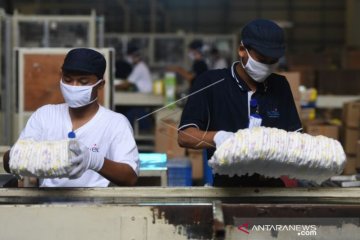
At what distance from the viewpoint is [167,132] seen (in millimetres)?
7113

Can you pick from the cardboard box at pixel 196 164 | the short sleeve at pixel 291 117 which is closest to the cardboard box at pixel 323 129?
the cardboard box at pixel 196 164

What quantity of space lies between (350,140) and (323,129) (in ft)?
0.97

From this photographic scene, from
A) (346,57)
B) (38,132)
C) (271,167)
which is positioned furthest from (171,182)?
(346,57)

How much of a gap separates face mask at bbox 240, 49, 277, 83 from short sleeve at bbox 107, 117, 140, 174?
0.59 m

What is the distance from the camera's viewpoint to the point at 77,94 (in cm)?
312

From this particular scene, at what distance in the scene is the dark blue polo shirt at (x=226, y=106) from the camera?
309 centimetres

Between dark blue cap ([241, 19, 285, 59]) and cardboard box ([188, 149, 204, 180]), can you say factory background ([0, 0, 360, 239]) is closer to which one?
cardboard box ([188, 149, 204, 180])

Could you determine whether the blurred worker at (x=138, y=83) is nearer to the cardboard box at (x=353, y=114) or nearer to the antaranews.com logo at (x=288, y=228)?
the cardboard box at (x=353, y=114)

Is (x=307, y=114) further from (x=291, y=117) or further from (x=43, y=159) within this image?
(x=43, y=159)

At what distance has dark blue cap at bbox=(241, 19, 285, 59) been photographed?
9.72 ft

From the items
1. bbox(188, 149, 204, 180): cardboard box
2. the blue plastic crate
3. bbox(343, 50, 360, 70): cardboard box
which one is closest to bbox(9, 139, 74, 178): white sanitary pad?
the blue plastic crate

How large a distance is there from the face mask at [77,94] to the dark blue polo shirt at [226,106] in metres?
0.43

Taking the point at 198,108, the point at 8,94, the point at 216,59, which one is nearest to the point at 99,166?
the point at 198,108

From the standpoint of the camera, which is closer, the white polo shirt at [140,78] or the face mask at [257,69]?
the face mask at [257,69]
